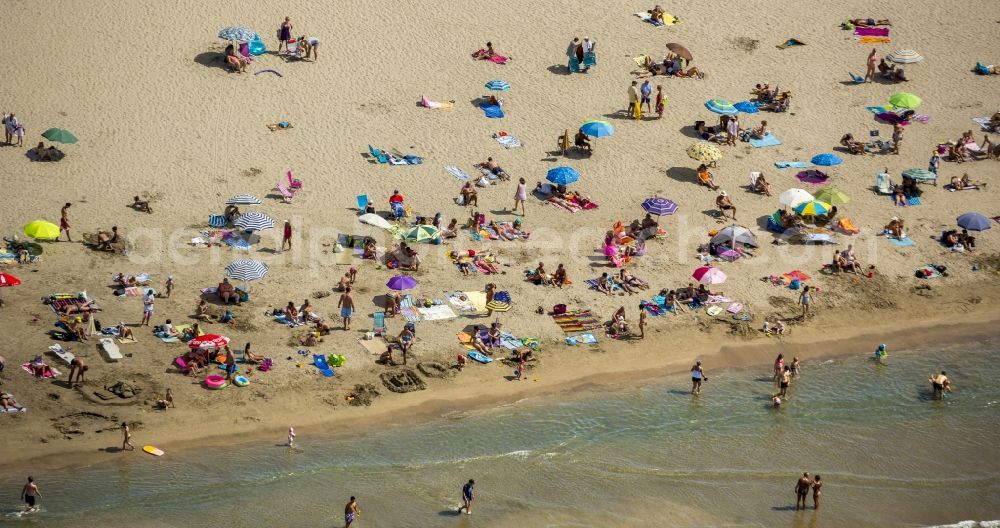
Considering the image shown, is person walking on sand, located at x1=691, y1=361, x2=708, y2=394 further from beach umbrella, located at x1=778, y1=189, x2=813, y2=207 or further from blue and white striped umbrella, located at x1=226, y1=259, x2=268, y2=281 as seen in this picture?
blue and white striped umbrella, located at x1=226, y1=259, x2=268, y2=281

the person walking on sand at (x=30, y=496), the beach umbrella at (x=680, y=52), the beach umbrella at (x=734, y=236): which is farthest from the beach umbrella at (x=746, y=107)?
the person walking on sand at (x=30, y=496)

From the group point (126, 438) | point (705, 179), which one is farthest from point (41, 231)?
point (705, 179)

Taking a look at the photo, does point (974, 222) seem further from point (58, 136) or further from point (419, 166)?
point (58, 136)

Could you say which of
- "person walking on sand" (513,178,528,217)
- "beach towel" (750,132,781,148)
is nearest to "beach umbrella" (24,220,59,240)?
"person walking on sand" (513,178,528,217)

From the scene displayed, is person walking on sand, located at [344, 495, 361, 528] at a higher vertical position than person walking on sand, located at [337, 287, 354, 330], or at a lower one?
lower

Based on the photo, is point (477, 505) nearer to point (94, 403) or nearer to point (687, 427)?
point (687, 427)
